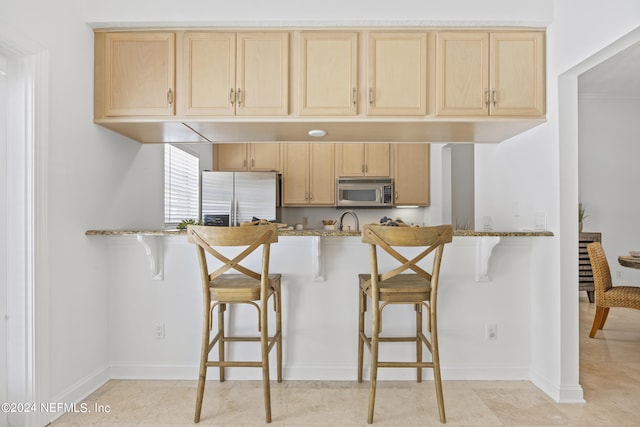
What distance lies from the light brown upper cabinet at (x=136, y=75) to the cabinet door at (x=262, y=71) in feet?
1.36

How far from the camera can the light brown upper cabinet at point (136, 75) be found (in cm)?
244

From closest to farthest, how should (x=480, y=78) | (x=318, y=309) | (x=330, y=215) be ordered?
(x=480, y=78) < (x=318, y=309) < (x=330, y=215)

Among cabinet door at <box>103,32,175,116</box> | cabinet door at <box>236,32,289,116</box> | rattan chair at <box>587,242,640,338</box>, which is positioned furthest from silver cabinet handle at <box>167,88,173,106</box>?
rattan chair at <box>587,242,640,338</box>

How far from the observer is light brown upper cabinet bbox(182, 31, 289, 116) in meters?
2.43

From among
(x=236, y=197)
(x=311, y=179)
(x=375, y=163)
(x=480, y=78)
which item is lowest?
(x=236, y=197)

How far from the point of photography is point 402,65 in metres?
2.43

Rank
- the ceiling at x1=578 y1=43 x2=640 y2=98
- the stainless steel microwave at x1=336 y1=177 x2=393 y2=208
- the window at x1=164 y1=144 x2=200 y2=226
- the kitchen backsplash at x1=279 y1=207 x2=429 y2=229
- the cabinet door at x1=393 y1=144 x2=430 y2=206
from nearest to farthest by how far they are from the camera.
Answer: the ceiling at x1=578 y1=43 x2=640 y2=98 < the window at x1=164 y1=144 x2=200 y2=226 < the stainless steel microwave at x1=336 y1=177 x2=393 y2=208 < the cabinet door at x1=393 y1=144 x2=430 y2=206 < the kitchen backsplash at x1=279 y1=207 x2=429 y2=229

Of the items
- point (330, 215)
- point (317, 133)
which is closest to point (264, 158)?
point (330, 215)

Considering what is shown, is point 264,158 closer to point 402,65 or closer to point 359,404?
point 402,65

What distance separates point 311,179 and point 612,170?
379 centimetres

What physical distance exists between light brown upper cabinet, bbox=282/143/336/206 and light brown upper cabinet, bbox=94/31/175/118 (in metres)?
2.78

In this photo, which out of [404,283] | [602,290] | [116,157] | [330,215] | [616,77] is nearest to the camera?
[404,283]

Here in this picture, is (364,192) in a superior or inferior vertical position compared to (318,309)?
superior

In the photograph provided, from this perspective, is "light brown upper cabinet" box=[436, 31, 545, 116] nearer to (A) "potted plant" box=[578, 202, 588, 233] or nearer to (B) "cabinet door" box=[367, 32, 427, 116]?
(B) "cabinet door" box=[367, 32, 427, 116]
